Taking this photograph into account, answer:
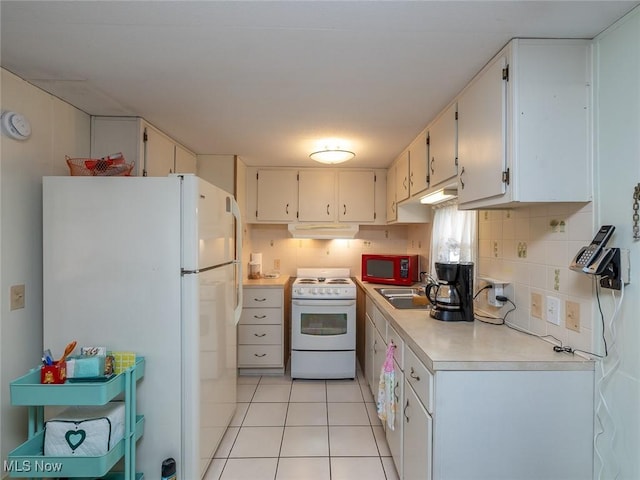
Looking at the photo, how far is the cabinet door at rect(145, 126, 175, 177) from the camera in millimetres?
2242

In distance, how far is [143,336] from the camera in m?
1.59

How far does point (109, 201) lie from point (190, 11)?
0.96m

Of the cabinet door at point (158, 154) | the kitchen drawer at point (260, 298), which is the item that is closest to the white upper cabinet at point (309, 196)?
the kitchen drawer at point (260, 298)

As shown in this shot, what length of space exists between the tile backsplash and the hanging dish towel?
695 mm

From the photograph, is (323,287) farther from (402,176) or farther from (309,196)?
(402,176)

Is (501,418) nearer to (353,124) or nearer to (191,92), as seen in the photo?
(353,124)

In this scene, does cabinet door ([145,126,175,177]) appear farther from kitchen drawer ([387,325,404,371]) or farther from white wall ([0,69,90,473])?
kitchen drawer ([387,325,404,371])

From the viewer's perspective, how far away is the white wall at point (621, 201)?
3.58 feet

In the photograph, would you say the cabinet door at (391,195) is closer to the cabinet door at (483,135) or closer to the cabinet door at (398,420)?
the cabinet door at (483,135)

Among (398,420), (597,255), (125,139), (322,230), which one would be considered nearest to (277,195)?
(322,230)

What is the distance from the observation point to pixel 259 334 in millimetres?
3199

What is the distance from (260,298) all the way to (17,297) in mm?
1873

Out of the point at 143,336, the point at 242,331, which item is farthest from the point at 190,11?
the point at 242,331

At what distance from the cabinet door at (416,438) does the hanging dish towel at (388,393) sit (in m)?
0.16
